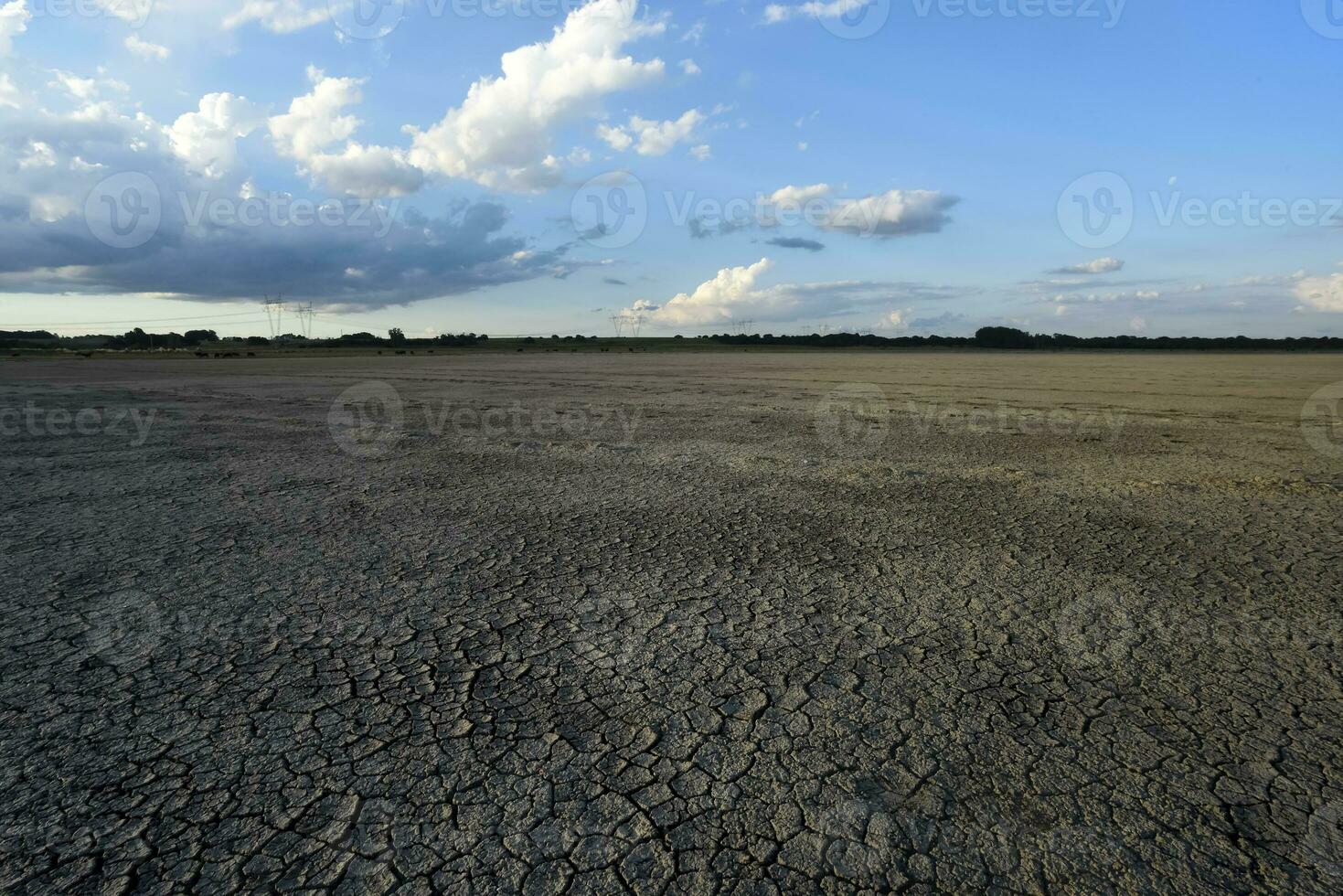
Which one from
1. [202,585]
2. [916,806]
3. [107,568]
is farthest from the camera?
[107,568]

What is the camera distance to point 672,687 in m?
2.51

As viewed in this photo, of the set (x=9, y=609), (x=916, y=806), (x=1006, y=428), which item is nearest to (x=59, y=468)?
(x=9, y=609)

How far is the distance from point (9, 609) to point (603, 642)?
110 inches

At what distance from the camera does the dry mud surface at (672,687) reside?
171 cm

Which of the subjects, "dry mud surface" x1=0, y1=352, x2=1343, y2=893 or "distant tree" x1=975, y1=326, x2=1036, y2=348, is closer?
"dry mud surface" x1=0, y1=352, x2=1343, y2=893

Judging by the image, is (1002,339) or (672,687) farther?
(1002,339)

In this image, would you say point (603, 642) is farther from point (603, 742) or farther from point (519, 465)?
point (519, 465)

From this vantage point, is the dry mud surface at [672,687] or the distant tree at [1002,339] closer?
the dry mud surface at [672,687]

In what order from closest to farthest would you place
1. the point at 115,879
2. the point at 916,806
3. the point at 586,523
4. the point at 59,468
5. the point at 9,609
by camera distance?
the point at 115,879
the point at 916,806
the point at 9,609
the point at 586,523
the point at 59,468

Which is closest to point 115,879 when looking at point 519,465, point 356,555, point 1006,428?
point 356,555

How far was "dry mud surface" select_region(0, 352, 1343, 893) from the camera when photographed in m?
1.71

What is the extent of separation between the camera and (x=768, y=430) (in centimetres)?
964

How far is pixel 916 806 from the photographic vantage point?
1871 millimetres

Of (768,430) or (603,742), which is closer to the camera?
(603,742)
